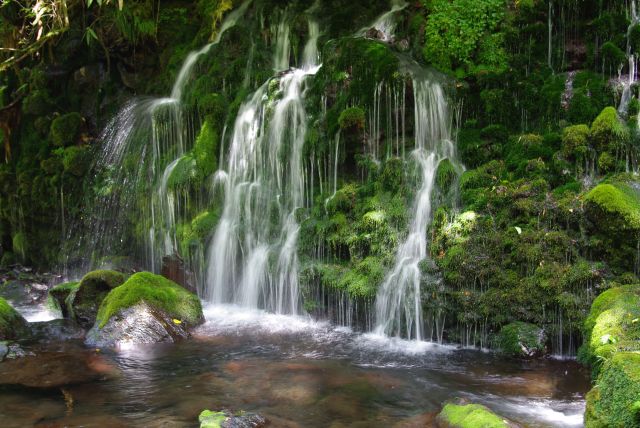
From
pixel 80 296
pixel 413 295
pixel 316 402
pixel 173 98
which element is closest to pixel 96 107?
pixel 173 98

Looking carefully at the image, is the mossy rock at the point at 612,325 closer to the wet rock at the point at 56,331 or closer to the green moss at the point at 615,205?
the green moss at the point at 615,205

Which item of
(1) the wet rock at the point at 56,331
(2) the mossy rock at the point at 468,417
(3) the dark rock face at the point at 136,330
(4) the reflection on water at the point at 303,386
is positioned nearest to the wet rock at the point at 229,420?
(4) the reflection on water at the point at 303,386

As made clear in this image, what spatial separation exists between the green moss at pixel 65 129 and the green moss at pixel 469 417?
1393cm

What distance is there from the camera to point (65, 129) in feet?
53.6

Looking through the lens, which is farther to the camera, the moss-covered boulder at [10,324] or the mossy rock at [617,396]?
the moss-covered boulder at [10,324]

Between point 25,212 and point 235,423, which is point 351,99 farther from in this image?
point 25,212

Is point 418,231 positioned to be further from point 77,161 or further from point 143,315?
point 77,161

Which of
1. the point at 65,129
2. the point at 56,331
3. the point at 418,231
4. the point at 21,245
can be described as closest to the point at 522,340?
the point at 418,231

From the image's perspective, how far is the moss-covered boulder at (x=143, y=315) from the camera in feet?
30.2

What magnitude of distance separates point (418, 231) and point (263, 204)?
142 inches

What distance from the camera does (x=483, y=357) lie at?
8383mm

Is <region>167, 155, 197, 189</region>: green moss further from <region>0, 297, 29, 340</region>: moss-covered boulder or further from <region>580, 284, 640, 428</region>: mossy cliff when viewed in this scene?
<region>580, 284, 640, 428</region>: mossy cliff

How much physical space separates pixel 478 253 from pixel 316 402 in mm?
3853

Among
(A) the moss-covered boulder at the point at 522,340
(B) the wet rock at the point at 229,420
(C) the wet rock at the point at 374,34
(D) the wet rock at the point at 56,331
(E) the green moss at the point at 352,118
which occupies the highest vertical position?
(C) the wet rock at the point at 374,34
